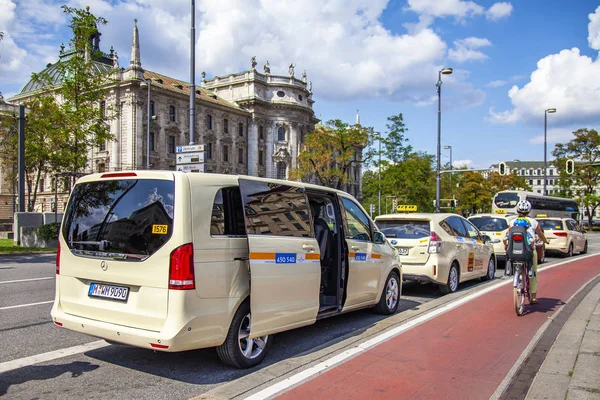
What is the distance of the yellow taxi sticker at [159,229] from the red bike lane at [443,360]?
1804 millimetres

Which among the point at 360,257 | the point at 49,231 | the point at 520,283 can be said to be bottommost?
the point at 520,283

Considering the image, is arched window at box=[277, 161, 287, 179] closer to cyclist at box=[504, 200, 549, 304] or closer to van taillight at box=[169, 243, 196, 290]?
Answer: cyclist at box=[504, 200, 549, 304]

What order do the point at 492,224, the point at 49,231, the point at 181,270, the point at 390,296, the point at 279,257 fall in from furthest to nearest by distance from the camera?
the point at 49,231, the point at 492,224, the point at 390,296, the point at 279,257, the point at 181,270

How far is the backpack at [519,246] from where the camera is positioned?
8.33 metres

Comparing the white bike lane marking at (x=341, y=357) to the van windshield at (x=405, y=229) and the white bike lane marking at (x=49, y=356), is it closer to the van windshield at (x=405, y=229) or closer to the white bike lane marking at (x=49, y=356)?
the van windshield at (x=405, y=229)

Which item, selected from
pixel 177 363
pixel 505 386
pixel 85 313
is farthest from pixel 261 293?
pixel 505 386

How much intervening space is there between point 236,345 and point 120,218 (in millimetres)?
1690

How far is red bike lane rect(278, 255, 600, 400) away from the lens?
15.2ft

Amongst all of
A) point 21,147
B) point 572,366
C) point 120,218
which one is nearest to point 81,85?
point 21,147

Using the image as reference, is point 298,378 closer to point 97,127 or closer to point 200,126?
point 97,127

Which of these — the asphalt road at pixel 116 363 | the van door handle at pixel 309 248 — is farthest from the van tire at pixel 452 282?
the van door handle at pixel 309 248

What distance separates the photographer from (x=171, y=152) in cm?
6294

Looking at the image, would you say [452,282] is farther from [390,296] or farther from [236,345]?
[236,345]

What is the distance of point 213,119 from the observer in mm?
70562
